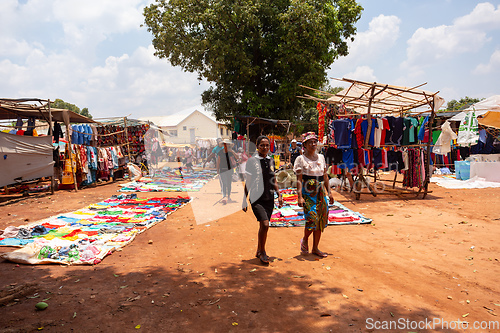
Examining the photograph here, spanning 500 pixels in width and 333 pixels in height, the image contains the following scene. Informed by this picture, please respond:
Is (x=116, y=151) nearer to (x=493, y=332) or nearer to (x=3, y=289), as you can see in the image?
(x=3, y=289)

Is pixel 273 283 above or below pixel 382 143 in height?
below

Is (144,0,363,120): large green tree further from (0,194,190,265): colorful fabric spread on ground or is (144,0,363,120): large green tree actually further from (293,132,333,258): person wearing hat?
(293,132,333,258): person wearing hat

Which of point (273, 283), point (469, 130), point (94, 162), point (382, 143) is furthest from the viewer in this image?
point (469, 130)

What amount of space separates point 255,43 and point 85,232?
54.6 ft

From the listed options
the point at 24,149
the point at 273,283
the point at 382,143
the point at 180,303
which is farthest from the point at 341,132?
the point at 24,149

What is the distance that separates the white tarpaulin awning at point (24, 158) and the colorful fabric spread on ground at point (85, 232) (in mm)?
3113

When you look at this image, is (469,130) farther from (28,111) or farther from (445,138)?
(28,111)

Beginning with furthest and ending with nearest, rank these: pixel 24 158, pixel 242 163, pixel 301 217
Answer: pixel 242 163, pixel 24 158, pixel 301 217

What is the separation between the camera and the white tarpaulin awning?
30.3ft

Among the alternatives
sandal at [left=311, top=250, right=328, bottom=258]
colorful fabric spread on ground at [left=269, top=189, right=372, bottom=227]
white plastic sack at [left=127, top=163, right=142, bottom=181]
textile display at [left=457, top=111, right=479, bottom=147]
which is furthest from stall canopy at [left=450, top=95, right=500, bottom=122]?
white plastic sack at [left=127, top=163, right=142, bottom=181]

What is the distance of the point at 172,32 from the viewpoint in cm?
1880

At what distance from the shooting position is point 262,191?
14.8 feet

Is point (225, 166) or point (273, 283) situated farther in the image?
point (225, 166)

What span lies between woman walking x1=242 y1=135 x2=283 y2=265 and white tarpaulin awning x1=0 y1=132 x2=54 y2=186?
8833 mm
